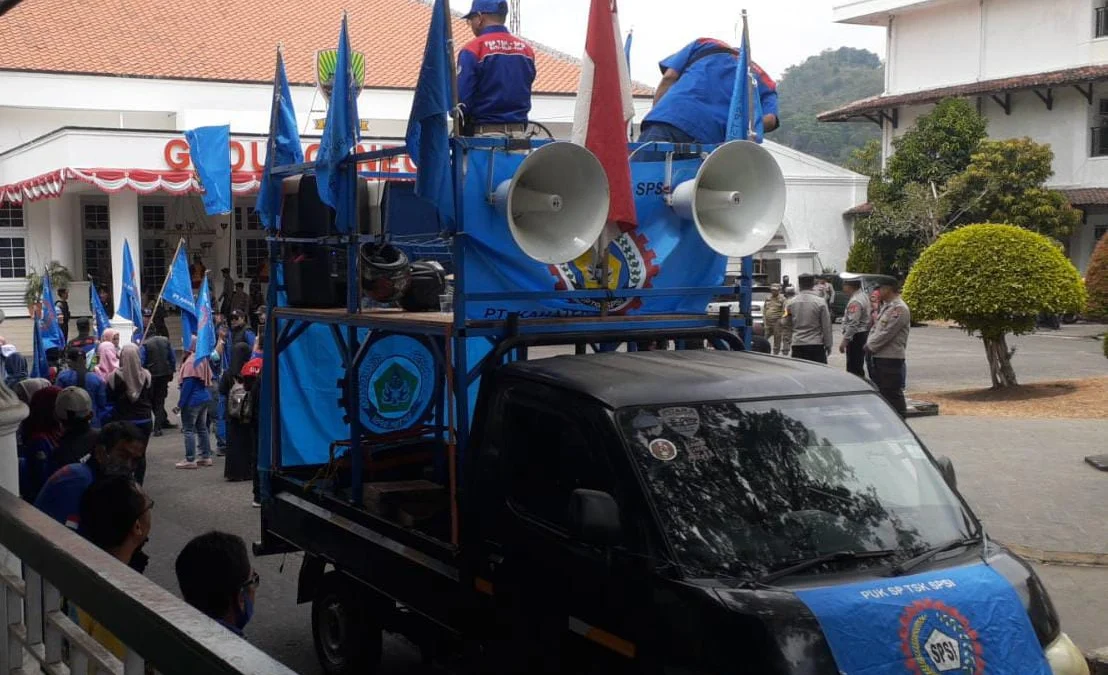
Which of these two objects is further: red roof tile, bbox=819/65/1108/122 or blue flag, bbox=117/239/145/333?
red roof tile, bbox=819/65/1108/122

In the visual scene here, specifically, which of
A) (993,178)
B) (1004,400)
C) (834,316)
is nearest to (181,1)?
(834,316)

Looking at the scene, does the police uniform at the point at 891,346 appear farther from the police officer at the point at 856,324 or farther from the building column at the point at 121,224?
the building column at the point at 121,224

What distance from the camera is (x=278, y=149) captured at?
311 inches

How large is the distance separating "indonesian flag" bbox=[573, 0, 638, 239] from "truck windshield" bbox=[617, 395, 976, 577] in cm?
147

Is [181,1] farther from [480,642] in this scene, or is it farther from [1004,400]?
[480,642]

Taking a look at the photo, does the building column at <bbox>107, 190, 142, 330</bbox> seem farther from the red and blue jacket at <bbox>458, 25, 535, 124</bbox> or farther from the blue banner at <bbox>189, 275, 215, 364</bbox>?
the red and blue jacket at <bbox>458, 25, 535, 124</bbox>

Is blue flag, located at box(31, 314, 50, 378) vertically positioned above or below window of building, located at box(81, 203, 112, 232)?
below

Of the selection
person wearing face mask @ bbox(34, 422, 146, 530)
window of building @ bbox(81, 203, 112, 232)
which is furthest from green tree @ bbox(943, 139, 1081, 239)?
person wearing face mask @ bbox(34, 422, 146, 530)

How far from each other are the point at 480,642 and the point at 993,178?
32.9 m

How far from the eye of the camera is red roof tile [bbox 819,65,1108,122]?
34.9 meters

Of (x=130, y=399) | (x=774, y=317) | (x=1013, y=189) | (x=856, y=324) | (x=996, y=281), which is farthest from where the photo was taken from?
(x=1013, y=189)

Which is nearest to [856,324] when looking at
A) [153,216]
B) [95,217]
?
[153,216]

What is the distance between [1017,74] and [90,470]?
124 ft

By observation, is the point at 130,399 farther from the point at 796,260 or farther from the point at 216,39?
the point at 796,260
